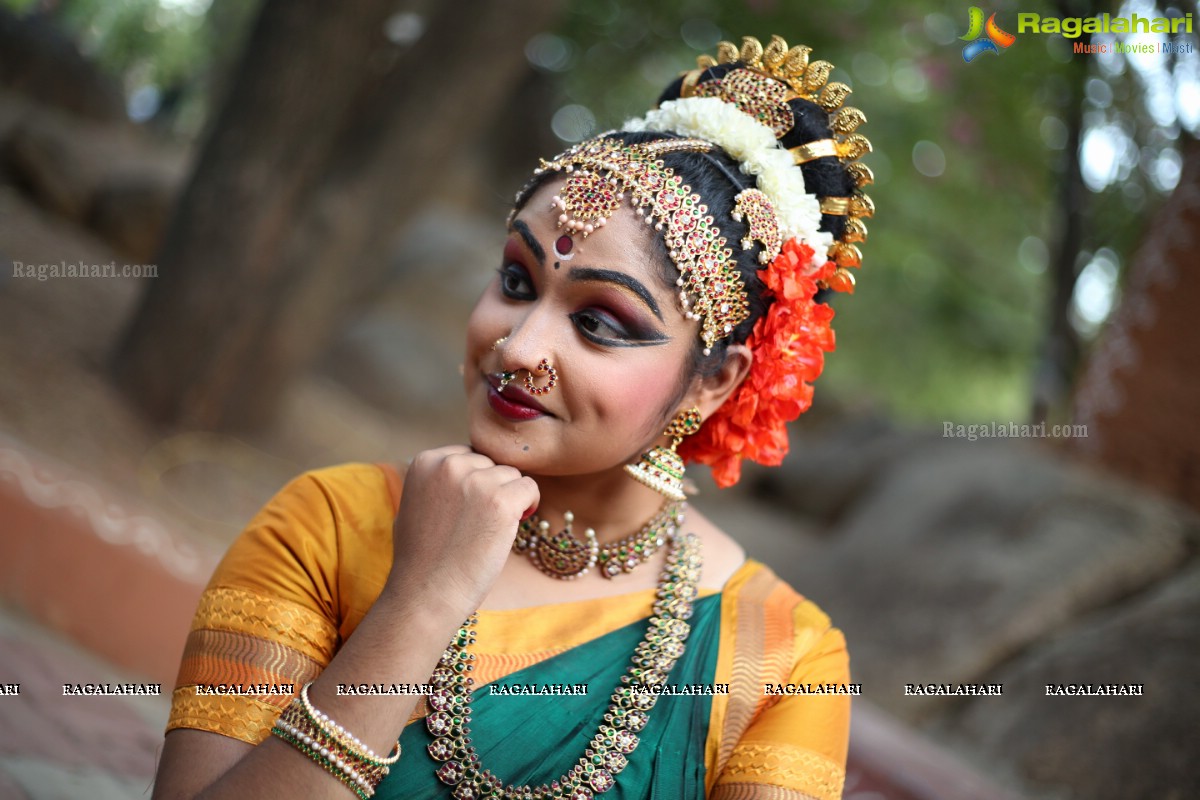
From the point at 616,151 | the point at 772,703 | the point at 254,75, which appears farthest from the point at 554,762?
the point at 254,75

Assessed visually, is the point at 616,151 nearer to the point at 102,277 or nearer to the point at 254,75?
the point at 254,75


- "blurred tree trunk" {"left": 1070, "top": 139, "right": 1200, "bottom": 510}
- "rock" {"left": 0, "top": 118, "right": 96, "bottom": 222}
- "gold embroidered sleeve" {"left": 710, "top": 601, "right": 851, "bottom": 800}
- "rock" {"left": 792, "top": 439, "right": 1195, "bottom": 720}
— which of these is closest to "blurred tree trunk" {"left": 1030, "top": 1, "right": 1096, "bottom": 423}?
"rock" {"left": 792, "top": 439, "right": 1195, "bottom": 720}

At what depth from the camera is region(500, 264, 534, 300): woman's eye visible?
82.4 inches

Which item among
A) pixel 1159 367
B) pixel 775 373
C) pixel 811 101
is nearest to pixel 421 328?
pixel 1159 367

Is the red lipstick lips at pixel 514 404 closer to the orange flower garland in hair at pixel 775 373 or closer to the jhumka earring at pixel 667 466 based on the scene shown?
the jhumka earring at pixel 667 466

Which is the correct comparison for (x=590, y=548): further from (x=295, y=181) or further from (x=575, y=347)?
(x=295, y=181)

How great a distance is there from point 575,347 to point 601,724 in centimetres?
76

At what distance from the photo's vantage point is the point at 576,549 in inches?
87.6

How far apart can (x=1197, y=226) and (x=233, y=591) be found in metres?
5.42

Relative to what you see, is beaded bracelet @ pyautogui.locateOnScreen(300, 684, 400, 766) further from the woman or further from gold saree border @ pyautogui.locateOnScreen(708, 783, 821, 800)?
gold saree border @ pyautogui.locateOnScreen(708, 783, 821, 800)

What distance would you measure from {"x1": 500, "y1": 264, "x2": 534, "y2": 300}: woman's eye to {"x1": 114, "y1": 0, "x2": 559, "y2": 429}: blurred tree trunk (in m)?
4.22

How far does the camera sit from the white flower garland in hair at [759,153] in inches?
89.0

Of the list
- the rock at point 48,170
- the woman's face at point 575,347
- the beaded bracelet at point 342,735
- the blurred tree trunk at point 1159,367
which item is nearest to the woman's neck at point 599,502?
the woman's face at point 575,347

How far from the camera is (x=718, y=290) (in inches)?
84.0
